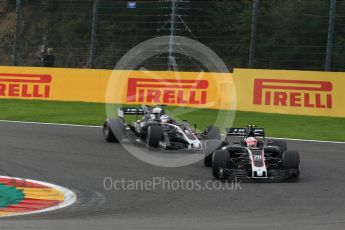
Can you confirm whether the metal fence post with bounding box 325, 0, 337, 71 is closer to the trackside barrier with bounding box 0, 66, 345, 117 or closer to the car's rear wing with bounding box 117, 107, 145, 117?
the trackside barrier with bounding box 0, 66, 345, 117

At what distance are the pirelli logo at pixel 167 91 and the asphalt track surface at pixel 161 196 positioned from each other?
8.05 metres

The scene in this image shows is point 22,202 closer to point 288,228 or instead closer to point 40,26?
point 288,228

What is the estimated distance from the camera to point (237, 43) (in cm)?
2903

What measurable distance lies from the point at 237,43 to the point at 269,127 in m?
10.5

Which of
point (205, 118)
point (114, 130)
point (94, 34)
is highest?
point (94, 34)

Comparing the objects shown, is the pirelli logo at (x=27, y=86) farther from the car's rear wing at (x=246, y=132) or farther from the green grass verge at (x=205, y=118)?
the car's rear wing at (x=246, y=132)

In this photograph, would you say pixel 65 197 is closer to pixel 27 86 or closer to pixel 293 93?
pixel 293 93

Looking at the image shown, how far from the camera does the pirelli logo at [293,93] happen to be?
841 inches

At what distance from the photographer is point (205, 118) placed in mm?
21000

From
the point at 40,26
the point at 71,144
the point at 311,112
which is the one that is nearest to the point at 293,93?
the point at 311,112

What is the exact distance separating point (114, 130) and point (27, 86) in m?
10.9

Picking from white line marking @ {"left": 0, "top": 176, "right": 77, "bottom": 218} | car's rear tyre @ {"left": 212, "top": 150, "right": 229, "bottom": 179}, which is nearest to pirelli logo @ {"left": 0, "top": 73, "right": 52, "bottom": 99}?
white line marking @ {"left": 0, "top": 176, "right": 77, "bottom": 218}

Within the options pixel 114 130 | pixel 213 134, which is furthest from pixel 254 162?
pixel 114 130

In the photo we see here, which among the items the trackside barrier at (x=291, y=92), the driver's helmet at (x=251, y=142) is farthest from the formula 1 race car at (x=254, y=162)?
the trackside barrier at (x=291, y=92)
